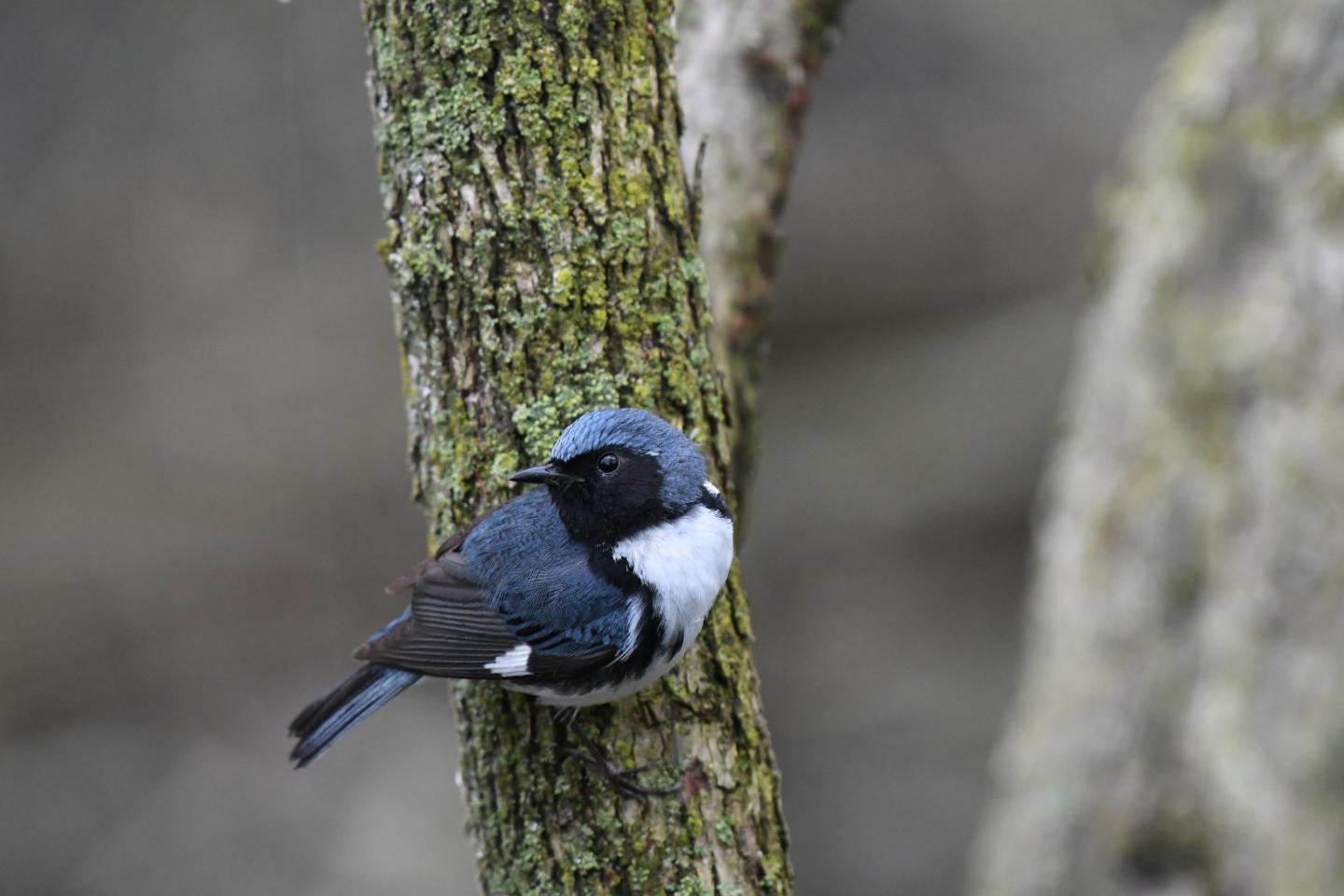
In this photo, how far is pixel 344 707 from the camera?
318 centimetres

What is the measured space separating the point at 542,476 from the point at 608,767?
67cm

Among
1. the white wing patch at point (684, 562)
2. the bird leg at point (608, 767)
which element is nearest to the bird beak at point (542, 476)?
the white wing patch at point (684, 562)

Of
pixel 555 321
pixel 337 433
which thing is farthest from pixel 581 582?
pixel 337 433

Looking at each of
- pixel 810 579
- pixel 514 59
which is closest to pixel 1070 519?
pixel 810 579

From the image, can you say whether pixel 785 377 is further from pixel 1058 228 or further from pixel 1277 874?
pixel 1277 874

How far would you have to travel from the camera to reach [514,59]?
9.73 feet

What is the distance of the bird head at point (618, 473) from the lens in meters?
2.91

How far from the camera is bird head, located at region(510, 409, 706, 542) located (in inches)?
115

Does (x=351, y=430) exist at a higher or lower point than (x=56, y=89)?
lower

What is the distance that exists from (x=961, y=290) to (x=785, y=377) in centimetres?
136

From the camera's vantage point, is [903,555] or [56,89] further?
[903,555]

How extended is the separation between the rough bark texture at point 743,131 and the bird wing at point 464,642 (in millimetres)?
1288

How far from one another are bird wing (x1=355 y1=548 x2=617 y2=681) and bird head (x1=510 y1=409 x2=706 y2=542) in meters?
0.27

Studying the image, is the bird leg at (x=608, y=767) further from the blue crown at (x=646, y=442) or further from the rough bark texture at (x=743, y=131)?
the rough bark texture at (x=743, y=131)
